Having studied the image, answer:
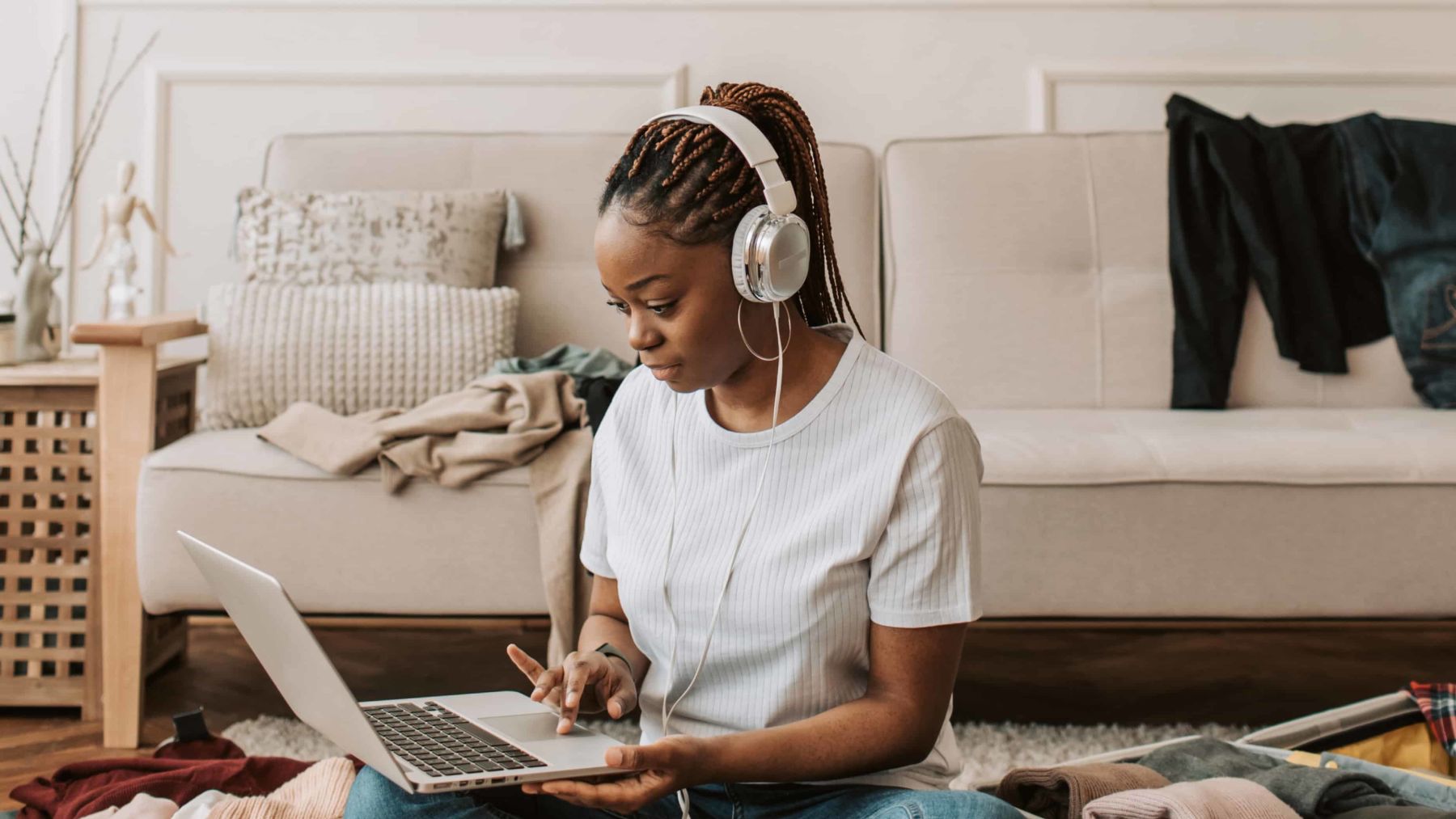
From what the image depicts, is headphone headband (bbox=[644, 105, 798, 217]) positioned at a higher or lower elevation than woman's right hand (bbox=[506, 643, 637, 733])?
higher

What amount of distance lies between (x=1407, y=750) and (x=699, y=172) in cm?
112

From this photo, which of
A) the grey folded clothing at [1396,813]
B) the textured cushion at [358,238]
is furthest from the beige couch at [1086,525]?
the grey folded clothing at [1396,813]

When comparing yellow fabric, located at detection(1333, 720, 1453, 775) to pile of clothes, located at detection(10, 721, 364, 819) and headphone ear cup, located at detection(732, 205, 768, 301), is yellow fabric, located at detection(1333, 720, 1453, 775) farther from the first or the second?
pile of clothes, located at detection(10, 721, 364, 819)

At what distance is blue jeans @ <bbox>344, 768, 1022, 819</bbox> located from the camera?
886 millimetres

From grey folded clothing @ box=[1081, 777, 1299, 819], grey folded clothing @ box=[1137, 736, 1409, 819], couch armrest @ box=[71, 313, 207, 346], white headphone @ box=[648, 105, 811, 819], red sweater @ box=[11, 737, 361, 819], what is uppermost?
white headphone @ box=[648, 105, 811, 819]

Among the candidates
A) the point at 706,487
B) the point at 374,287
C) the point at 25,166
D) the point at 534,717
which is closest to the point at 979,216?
the point at 374,287

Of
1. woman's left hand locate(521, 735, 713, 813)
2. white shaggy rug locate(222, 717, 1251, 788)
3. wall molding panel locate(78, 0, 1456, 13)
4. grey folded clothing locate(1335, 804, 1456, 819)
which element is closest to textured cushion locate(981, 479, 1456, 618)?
white shaggy rug locate(222, 717, 1251, 788)

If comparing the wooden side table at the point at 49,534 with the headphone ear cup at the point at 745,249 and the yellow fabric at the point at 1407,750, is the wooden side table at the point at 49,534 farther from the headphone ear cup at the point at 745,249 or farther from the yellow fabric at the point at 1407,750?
the yellow fabric at the point at 1407,750

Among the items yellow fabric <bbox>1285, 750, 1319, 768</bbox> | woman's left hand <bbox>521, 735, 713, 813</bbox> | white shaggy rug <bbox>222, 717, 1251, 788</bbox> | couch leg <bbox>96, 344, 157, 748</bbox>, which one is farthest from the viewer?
couch leg <bbox>96, 344, 157, 748</bbox>

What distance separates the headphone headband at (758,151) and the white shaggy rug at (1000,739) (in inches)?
40.2

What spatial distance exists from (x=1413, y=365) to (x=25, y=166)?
286 cm

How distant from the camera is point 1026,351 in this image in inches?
94.3

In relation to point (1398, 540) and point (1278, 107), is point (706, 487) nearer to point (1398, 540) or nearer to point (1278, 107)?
point (1398, 540)

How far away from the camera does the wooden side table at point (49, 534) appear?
1967 mm
